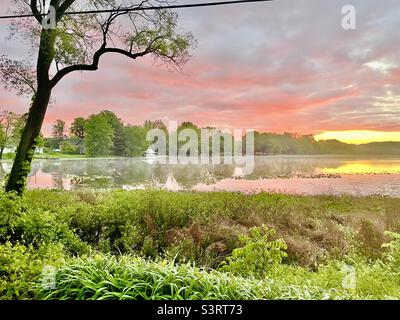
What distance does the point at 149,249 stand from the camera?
3.44 metres

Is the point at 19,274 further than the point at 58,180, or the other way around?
the point at 58,180

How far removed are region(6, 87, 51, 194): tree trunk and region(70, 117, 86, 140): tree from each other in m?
0.30

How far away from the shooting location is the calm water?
3.58 m

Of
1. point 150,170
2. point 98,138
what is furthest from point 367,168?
point 98,138

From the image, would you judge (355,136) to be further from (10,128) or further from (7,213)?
(10,128)

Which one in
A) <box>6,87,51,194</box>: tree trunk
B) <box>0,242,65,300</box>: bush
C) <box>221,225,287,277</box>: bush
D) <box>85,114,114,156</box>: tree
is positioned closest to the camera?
<box>0,242,65,300</box>: bush

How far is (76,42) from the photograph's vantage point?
145 inches

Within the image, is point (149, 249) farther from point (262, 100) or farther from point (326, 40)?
point (326, 40)

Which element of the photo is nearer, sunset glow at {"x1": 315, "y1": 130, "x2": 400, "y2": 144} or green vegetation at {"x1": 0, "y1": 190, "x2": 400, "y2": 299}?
green vegetation at {"x1": 0, "y1": 190, "x2": 400, "y2": 299}

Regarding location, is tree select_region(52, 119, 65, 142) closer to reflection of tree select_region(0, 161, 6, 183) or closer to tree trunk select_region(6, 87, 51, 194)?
tree trunk select_region(6, 87, 51, 194)

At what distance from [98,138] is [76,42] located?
3.10 feet

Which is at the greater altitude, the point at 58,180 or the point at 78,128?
the point at 78,128

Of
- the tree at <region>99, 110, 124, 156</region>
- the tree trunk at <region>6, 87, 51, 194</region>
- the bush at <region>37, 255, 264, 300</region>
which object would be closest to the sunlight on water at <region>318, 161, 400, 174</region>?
the bush at <region>37, 255, 264, 300</region>
